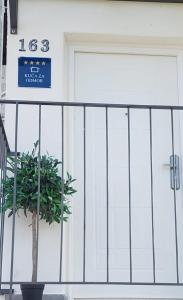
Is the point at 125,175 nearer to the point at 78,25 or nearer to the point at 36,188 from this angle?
the point at 36,188

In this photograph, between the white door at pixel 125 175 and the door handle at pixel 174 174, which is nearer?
the white door at pixel 125 175

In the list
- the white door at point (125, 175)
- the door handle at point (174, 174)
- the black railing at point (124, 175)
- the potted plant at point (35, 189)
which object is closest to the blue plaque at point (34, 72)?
the black railing at point (124, 175)

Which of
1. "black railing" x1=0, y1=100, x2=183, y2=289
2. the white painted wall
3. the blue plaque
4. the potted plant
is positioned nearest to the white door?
"black railing" x1=0, y1=100, x2=183, y2=289

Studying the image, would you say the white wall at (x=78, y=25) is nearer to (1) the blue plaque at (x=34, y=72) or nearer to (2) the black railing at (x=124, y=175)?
(1) the blue plaque at (x=34, y=72)

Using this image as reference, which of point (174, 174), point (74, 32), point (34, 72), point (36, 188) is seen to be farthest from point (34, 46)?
point (174, 174)

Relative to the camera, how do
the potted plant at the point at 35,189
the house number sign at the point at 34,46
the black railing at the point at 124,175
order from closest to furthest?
the potted plant at the point at 35,189, the black railing at the point at 124,175, the house number sign at the point at 34,46

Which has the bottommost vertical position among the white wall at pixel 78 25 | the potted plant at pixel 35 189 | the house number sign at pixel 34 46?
the potted plant at pixel 35 189

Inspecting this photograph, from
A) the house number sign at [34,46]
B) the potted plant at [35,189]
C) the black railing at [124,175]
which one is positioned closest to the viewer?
the potted plant at [35,189]

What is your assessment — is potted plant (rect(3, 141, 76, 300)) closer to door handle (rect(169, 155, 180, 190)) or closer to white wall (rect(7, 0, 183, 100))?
white wall (rect(7, 0, 183, 100))

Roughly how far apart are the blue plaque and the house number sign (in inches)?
2.8

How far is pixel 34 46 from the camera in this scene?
12.7ft

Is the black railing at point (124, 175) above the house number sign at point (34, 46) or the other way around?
the other way around

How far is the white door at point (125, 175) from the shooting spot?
3773 millimetres

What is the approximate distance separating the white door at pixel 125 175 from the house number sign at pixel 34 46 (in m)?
0.29
